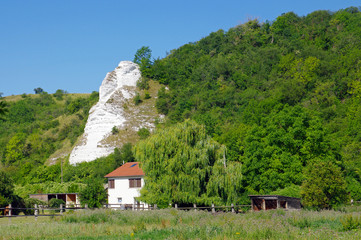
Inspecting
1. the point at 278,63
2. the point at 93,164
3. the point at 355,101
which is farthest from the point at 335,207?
the point at 278,63

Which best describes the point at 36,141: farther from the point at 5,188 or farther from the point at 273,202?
the point at 273,202

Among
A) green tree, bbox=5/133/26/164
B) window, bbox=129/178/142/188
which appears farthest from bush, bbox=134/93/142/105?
window, bbox=129/178/142/188

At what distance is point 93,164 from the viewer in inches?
3120

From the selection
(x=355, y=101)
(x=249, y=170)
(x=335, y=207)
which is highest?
(x=355, y=101)

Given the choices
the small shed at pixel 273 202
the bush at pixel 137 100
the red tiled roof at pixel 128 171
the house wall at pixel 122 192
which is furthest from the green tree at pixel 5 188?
the bush at pixel 137 100

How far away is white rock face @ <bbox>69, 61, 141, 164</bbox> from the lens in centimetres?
8731

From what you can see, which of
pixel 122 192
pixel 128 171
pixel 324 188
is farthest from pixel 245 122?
pixel 324 188

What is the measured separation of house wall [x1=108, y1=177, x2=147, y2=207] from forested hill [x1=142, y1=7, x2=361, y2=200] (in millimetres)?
14216

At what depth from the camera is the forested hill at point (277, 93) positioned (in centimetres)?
4684

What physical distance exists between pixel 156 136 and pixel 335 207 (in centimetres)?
1828

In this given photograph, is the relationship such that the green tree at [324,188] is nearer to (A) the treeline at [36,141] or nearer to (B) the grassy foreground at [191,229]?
(B) the grassy foreground at [191,229]

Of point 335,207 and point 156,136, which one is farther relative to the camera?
point 156,136

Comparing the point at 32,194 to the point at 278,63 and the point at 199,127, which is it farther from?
the point at 278,63

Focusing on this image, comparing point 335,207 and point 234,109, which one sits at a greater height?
point 234,109
